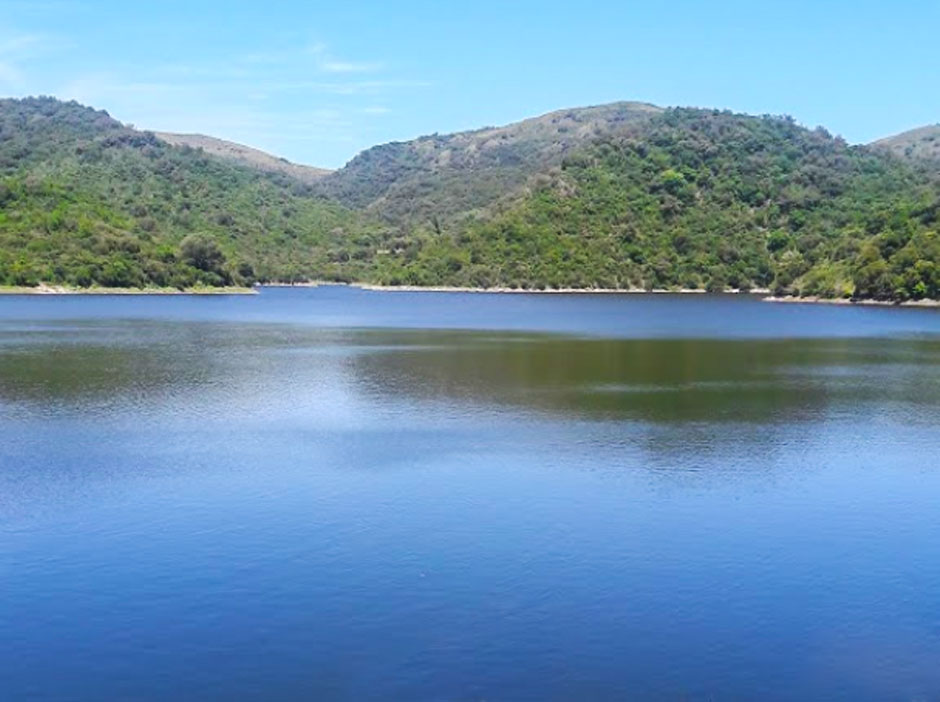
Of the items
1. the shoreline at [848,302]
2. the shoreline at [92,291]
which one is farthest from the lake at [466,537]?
the shoreline at [92,291]

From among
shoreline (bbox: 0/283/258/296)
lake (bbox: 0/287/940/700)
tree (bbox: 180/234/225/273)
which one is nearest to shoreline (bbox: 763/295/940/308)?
lake (bbox: 0/287/940/700)

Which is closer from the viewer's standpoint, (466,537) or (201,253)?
(466,537)

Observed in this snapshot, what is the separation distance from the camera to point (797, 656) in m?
17.5

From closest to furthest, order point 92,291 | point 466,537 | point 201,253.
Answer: point 466,537, point 92,291, point 201,253

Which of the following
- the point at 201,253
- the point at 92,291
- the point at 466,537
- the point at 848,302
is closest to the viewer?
the point at 466,537

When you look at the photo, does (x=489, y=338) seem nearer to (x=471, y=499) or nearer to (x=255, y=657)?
(x=471, y=499)

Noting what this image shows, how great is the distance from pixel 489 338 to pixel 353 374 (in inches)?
1233

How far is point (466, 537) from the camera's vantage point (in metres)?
24.5

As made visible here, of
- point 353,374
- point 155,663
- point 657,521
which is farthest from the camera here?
point 353,374

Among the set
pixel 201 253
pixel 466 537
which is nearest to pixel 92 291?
pixel 201 253

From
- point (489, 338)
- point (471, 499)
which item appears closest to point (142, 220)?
point (489, 338)

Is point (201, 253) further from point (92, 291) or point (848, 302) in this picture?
point (848, 302)

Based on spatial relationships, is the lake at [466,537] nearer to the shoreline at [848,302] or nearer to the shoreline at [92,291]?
the shoreline at [848,302]

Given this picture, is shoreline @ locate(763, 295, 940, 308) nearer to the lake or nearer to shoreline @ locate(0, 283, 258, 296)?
the lake
